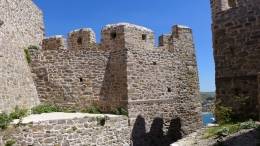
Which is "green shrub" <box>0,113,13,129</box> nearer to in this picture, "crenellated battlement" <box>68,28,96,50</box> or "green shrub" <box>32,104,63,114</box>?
"green shrub" <box>32,104,63,114</box>

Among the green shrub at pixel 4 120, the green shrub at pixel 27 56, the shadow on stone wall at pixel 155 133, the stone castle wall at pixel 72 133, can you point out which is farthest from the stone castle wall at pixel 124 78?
the green shrub at pixel 4 120

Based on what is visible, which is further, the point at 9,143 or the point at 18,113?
the point at 18,113

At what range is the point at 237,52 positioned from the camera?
376 inches

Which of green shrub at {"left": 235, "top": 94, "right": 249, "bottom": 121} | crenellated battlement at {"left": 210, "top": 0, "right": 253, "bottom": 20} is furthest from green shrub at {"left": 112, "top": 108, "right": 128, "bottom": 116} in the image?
crenellated battlement at {"left": 210, "top": 0, "right": 253, "bottom": 20}

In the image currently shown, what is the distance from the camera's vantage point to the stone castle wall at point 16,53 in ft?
32.2

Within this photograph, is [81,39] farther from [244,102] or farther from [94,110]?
[244,102]

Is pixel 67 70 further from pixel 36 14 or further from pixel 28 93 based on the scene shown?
pixel 36 14

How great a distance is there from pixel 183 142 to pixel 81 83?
6.35 metres

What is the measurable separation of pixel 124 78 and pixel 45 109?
3974mm

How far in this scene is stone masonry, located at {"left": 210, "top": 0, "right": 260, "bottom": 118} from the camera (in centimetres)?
915

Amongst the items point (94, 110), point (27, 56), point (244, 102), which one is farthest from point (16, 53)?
point (244, 102)

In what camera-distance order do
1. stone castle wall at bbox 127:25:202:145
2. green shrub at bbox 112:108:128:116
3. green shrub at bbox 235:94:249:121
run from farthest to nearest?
stone castle wall at bbox 127:25:202:145 → green shrub at bbox 112:108:128:116 → green shrub at bbox 235:94:249:121

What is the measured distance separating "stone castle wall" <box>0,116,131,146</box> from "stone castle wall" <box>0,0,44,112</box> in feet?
4.40

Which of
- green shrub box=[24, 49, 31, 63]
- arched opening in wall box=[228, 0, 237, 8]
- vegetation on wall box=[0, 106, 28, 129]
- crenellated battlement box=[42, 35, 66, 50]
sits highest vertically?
arched opening in wall box=[228, 0, 237, 8]
